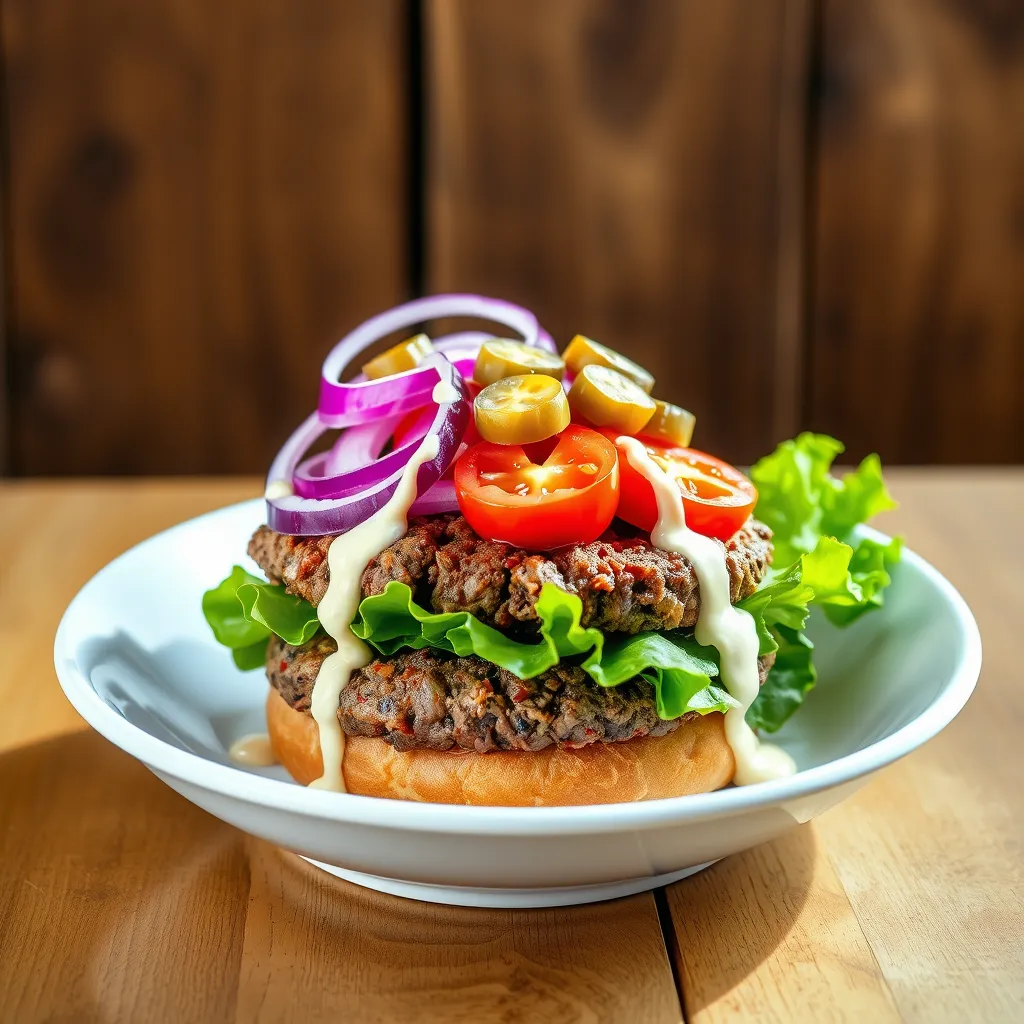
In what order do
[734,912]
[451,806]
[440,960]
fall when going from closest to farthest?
1. [451,806]
2. [440,960]
3. [734,912]

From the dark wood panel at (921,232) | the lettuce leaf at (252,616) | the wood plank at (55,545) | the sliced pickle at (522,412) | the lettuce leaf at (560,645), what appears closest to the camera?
the lettuce leaf at (560,645)

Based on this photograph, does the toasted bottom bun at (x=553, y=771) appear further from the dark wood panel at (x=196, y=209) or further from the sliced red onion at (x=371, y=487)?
the dark wood panel at (x=196, y=209)

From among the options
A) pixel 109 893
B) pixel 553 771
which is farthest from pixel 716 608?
pixel 109 893

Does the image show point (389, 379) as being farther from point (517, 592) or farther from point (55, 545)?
point (55, 545)

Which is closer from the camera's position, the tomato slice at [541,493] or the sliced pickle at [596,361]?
the tomato slice at [541,493]

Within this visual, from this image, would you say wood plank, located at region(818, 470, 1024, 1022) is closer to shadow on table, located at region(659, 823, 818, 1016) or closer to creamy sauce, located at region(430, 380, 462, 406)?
shadow on table, located at region(659, 823, 818, 1016)

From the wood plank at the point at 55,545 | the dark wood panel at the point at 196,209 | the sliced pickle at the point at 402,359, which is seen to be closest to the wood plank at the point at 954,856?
the sliced pickle at the point at 402,359

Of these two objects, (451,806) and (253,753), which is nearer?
(451,806)
